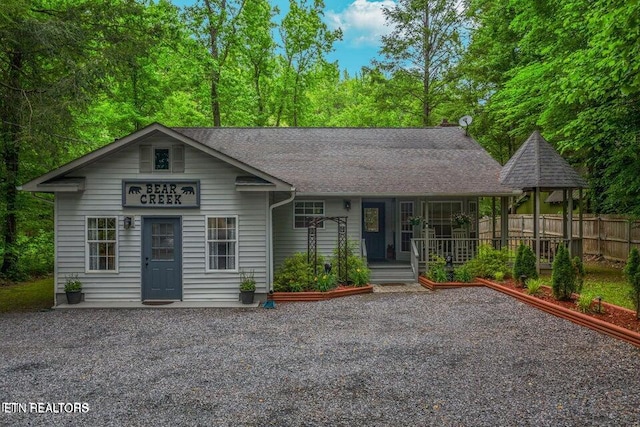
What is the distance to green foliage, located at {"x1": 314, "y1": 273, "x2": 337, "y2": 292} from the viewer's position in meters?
10.5

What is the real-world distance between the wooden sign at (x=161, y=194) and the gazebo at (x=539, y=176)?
29.2 feet

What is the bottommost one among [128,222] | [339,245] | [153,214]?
[339,245]

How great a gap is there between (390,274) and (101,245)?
794 cm

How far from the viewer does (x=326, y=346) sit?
21.7 feet

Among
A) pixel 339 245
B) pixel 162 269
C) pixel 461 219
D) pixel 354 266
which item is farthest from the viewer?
pixel 461 219

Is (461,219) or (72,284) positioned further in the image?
(461,219)

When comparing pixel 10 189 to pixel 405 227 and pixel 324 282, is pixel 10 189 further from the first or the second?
pixel 405 227

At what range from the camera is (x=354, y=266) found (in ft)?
38.1

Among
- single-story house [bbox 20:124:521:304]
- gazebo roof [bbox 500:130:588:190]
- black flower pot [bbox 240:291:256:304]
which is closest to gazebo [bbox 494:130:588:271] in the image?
gazebo roof [bbox 500:130:588:190]

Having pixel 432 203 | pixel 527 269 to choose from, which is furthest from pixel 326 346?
pixel 432 203

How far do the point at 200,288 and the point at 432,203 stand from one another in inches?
303

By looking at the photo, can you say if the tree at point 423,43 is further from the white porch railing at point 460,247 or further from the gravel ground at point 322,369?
the gravel ground at point 322,369

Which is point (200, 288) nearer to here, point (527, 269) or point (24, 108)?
point (24, 108)

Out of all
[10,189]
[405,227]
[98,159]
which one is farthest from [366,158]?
[10,189]
